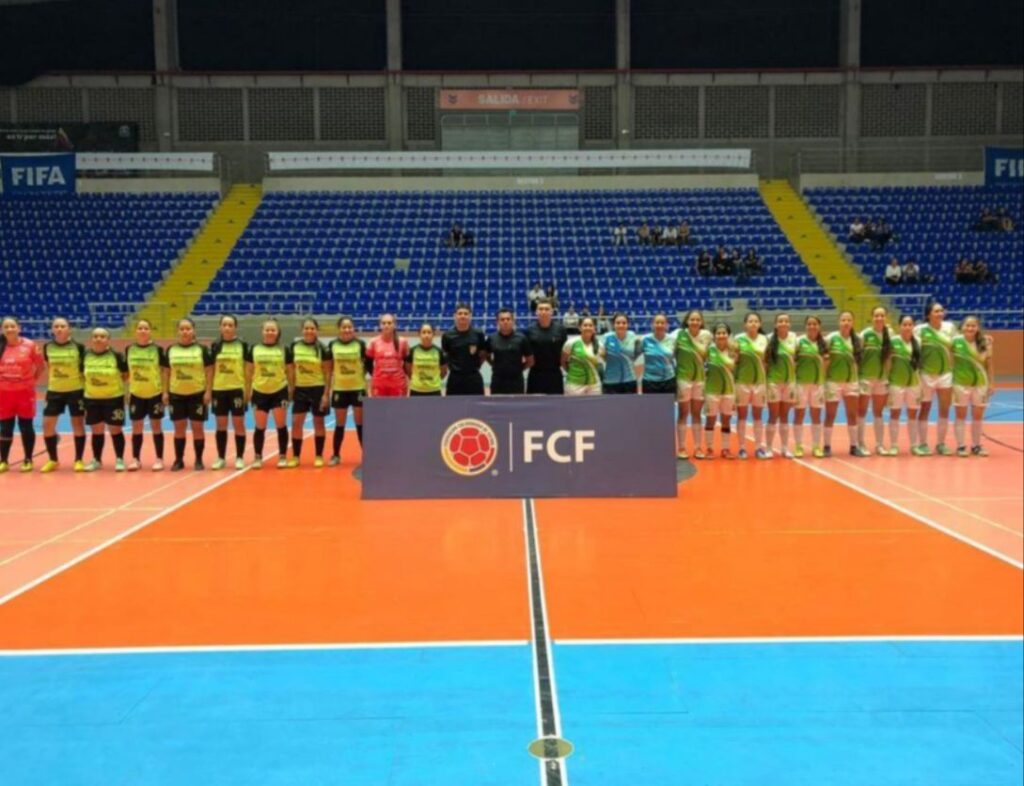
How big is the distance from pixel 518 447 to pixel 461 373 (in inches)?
49.3

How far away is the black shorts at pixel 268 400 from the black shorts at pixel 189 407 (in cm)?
60

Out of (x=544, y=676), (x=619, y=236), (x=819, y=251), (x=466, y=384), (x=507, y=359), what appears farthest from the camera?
(x=819, y=251)

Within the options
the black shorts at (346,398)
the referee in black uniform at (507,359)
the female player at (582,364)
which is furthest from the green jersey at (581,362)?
the black shorts at (346,398)

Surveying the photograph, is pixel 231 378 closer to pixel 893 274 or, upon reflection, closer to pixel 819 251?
pixel 893 274

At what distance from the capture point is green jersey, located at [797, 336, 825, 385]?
1047cm

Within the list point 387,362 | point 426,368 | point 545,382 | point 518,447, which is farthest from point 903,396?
point 387,362

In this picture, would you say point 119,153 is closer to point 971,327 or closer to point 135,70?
point 135,70

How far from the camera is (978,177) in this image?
97.0 feet

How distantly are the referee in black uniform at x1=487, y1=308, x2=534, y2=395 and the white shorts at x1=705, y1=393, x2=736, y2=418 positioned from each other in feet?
8.37

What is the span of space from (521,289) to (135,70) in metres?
15.9

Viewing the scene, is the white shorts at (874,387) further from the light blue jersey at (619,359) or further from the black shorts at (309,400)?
the black shorts at (309,400)

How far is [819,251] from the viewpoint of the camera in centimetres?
2692

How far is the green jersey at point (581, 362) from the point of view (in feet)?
32.0

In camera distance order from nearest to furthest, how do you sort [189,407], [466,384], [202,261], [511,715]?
[511,715], [466,384], [189,407], [202,261]
